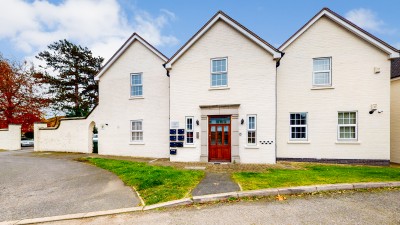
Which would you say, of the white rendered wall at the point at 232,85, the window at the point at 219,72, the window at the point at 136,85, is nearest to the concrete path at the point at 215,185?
the white rendered wall at the point at 232,85

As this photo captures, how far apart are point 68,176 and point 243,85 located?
10.2 m

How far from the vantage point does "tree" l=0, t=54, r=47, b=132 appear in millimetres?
24219

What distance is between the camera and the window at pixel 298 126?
13.2 meters

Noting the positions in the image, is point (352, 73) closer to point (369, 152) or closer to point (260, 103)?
point (369, 152)

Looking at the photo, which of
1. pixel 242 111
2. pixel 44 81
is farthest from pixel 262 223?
pixel 44 81

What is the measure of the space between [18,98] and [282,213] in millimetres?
31325

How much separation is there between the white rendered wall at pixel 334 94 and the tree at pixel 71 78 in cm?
2678

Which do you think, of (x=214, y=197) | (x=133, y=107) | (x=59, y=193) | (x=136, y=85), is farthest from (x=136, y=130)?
(x=214, y=197)

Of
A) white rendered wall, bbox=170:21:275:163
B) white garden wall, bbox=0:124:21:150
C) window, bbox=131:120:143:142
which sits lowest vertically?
white garden wall, bbox=0:124:21:150

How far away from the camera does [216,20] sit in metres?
13.0

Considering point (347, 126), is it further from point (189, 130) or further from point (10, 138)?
point (10, 138)

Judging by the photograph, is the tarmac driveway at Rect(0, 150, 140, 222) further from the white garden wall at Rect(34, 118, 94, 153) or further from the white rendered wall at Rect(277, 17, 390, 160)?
the white rendered wall at Rect(277, 17, 390, 160)

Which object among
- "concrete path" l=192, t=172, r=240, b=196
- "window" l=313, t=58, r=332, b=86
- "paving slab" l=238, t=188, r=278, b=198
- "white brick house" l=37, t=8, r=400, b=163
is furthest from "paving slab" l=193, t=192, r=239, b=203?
"window" l=313, t=58, r=332, b=86

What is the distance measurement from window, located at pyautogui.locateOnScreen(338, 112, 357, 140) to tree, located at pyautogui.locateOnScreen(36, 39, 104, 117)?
96.5 feet
